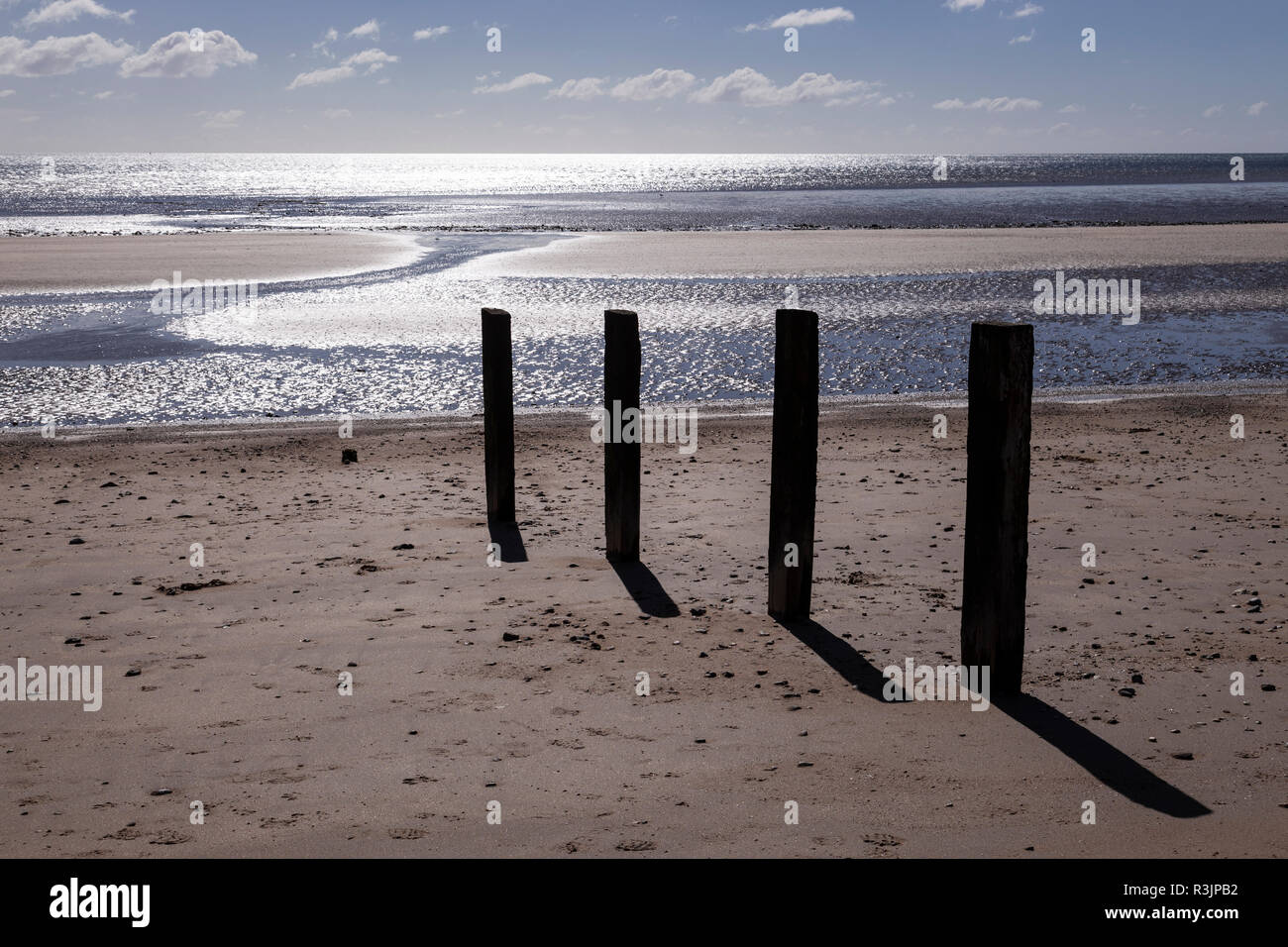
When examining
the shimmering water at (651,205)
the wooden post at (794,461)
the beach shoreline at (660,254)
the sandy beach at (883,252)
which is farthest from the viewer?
the shimmering water at (651,205)

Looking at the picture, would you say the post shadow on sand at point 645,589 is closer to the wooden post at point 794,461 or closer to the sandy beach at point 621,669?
the sandy beach at point 621,669

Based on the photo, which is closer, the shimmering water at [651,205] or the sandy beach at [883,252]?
the sandy beach at [883,252]

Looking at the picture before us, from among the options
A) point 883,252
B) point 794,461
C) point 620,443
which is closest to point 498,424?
point 620,443

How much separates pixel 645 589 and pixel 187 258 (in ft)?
111

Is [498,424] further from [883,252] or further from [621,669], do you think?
[883,252]

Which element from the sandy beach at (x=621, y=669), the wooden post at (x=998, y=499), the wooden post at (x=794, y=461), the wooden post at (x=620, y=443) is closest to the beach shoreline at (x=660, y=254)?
the sandy beach at (x=621, y=669)

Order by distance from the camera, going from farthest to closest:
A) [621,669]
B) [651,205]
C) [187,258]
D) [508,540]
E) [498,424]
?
1. [651,205]
2. [187,258]
3. [498,424]
4. [508,540]
5. [621,669]

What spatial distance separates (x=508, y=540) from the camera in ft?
29.3

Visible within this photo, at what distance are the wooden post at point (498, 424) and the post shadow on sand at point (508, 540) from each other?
12 cm

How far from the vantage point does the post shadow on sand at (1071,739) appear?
4.94 meters

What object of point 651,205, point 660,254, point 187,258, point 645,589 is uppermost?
point 651,205

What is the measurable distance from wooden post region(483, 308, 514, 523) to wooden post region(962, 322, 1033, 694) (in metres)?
4.26

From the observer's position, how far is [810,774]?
523cm
